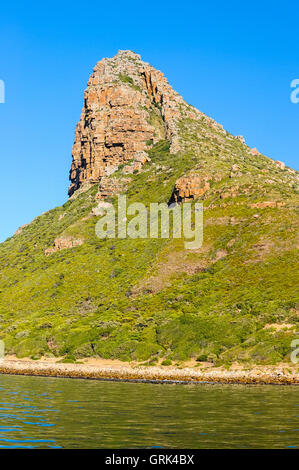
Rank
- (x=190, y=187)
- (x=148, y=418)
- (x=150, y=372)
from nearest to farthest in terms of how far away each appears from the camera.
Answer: (x=148, y=418), (x=150, y=372), (x=190, y=187)

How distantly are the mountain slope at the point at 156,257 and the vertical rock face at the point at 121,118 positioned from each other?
38cm

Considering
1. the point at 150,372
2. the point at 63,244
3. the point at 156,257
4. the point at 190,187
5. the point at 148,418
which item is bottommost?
the point at 150,372

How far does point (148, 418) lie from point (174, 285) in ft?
167

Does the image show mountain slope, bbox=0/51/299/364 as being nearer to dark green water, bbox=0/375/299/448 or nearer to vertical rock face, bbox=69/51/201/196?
vertical rock face, bbox=69/51/201/196

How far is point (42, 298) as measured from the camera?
8400 centimetres

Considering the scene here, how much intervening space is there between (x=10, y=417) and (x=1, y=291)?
73.2 meters

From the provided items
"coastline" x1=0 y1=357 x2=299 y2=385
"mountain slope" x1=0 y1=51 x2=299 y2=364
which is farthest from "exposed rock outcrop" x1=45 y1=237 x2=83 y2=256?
"coastline" x1=0 y1=357 x2=299 y2=385

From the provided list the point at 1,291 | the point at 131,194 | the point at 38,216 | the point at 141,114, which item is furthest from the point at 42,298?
the point at 141,114

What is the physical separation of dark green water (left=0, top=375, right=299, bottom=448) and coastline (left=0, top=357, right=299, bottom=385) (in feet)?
23.1

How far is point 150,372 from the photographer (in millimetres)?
51594

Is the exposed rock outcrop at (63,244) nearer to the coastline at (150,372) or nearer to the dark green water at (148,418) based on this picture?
the coastline at (150,372)

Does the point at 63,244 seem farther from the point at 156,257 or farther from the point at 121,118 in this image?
the point at 121,118

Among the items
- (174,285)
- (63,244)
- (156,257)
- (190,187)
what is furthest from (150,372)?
(63,244)

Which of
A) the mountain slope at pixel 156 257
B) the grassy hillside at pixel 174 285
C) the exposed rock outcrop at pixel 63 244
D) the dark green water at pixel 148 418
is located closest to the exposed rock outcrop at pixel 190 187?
the mountain slope at pixel 156 257
